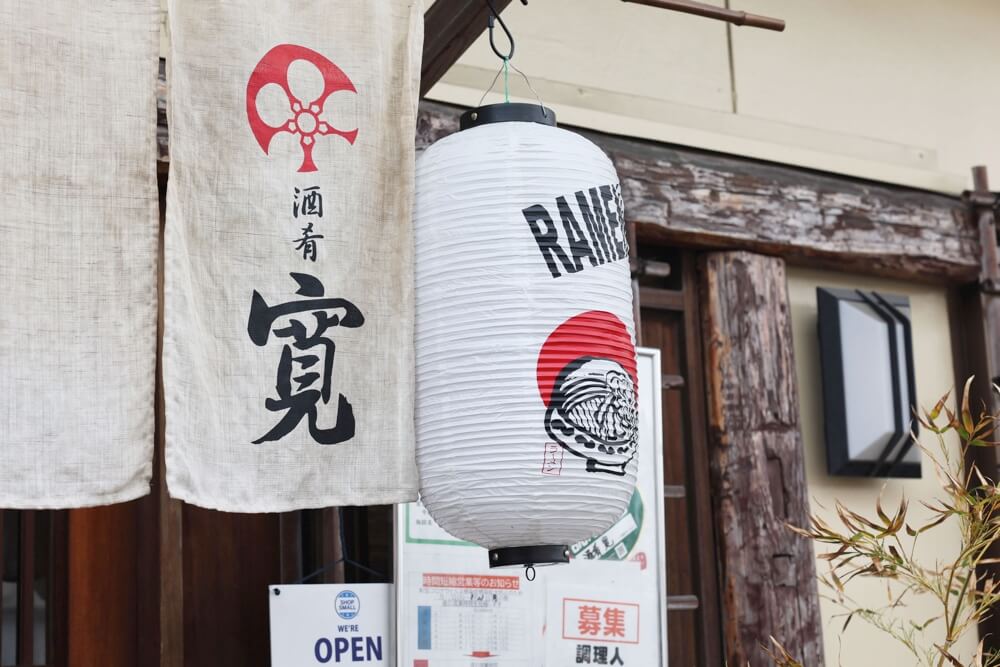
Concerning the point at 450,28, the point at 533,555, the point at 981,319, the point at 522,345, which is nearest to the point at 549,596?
the point at 533,555

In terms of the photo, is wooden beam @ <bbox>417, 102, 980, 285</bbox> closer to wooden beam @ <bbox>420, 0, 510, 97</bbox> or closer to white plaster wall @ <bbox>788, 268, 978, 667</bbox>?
white plaster wall @ <bbox>788, 268, 978, 667</bbox>

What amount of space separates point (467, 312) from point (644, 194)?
8.03 feet

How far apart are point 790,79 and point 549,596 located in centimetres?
303

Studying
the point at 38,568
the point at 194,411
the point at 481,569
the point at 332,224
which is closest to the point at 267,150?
the point at 332,224

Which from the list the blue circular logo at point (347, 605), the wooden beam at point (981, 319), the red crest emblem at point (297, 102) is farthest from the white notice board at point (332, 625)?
the wooden beam at point (981, 319)

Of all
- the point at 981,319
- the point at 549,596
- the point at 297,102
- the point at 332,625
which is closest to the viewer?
the point at 297,102

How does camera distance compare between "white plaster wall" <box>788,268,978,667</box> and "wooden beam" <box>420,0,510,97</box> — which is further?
"white plaster wall" <box>788,268,978,667</box>

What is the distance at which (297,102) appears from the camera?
3393 mm

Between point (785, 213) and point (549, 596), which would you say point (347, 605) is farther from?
point (785, 213)

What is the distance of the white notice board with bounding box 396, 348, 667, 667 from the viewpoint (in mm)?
4504

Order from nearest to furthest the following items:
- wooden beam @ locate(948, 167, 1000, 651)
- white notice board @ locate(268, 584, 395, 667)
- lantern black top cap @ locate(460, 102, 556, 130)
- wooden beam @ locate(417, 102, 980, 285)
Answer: lantern black top cap @ locate(460, 102, 556, 130)
white notice board @ locate(268, 584, 395, 667)
wooden beam @ locate(417, 102, 980, 285)
wooden beam @ locate(948, 167, 1000, 651)

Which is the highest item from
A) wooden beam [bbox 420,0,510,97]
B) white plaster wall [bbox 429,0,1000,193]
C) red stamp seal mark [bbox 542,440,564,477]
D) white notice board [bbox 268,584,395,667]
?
white plaster wall [bbox 429,0,1000,193]

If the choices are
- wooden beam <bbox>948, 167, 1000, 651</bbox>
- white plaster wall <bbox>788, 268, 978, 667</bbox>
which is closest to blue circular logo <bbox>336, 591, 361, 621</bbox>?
white plaster wall <bbox>788, 268, 978, 667</bbox>

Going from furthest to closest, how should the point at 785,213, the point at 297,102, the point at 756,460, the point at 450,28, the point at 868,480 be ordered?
1. the point at 868,480
2. the point at 785,213
3. the point at 756,460
4. the point at 450,28
5. the point at 297,102
